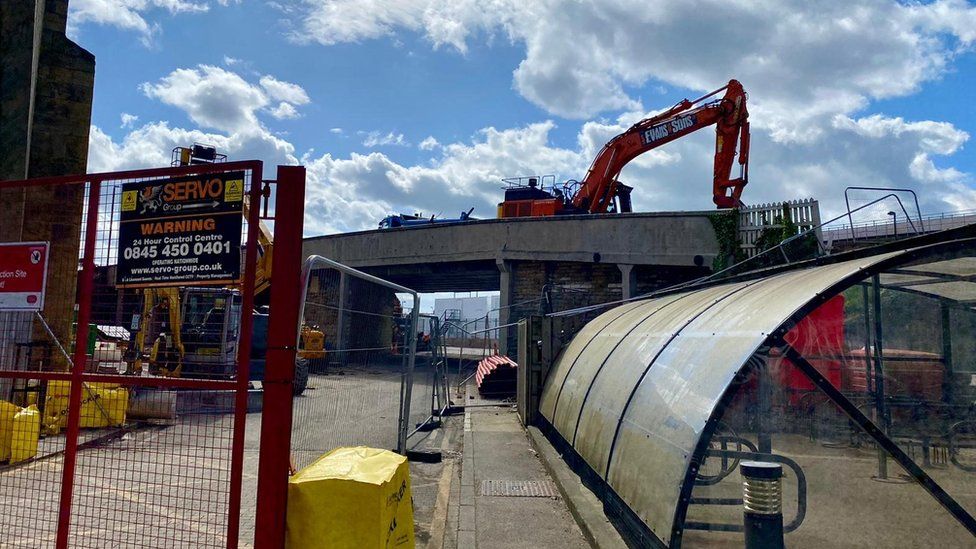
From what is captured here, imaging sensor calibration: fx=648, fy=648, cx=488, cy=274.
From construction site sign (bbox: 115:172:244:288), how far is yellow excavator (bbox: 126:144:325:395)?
1.69m

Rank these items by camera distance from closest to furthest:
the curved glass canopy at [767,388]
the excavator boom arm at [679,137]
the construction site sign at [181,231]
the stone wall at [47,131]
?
the construction site sign at [181,231] < the curved glass canopy at [767,388] < the stone wall at [47,131] < the excavator boom arm at [679,137]

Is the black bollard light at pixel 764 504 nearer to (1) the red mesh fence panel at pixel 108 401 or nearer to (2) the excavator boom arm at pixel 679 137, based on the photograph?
(1) the red mesh fence panel at pixel 108 401

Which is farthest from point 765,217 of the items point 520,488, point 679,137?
point 520,488

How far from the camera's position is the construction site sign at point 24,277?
4602 mm

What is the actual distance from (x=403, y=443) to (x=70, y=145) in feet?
27.9

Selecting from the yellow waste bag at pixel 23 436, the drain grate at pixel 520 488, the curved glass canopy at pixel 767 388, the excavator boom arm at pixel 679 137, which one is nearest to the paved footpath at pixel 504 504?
the drain grate at pixel 520 488

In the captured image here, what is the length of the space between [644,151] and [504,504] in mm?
21651

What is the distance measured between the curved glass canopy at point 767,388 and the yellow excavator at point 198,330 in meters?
2.89

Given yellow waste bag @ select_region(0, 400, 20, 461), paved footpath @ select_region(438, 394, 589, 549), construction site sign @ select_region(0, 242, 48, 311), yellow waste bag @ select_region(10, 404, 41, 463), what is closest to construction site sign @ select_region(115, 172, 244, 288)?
construction site sign @ select_region(0, 242, 48, 311)

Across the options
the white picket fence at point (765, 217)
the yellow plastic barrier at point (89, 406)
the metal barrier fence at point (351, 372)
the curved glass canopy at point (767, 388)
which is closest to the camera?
the curved glass canopy at point (767, 388)

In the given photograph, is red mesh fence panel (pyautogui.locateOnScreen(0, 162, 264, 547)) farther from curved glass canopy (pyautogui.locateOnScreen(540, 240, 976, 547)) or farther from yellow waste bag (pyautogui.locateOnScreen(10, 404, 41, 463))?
curved glass canopy (pyautogui.locateOnScreen(540, 240, 976, 547))

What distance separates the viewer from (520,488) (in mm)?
7867

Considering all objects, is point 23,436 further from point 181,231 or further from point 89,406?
point 181,231

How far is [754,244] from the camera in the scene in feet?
65.6
